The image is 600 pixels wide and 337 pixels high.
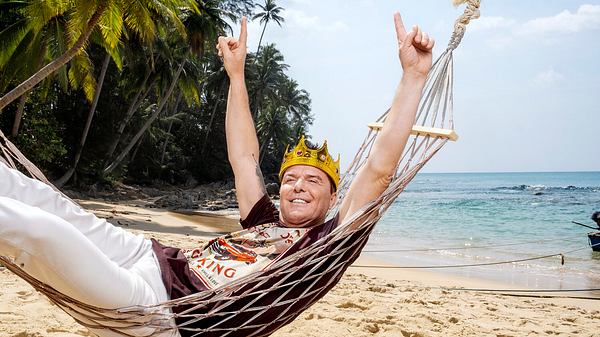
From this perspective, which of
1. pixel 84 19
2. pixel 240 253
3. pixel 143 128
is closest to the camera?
pixel 240 253

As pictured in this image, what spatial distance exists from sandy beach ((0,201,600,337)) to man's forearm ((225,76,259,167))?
112 centimetres

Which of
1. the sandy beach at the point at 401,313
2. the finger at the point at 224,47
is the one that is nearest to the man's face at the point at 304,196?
the finger at the point at 224,47

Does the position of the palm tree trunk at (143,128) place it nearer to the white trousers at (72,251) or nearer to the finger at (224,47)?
the finger at (224,47)

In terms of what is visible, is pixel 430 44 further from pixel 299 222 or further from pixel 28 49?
pixel 28 49

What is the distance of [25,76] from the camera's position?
10250 mm

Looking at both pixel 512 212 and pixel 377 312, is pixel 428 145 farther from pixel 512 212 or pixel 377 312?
pixel 512 212

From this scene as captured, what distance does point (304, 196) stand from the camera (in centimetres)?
192

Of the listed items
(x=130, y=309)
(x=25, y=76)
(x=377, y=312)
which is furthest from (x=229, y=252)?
(x=25, y=76)

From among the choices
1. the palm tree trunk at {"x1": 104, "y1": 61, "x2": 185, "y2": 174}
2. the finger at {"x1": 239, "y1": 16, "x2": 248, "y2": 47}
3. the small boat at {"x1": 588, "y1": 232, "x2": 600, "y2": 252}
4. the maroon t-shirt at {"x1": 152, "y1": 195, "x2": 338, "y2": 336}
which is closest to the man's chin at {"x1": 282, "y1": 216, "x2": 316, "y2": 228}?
the maroon t-shirt at {"x1": 152, "y1": 195, "x2": 338, "y2": 336}

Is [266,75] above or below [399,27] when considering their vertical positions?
above

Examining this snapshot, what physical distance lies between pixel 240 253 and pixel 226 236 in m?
0.10

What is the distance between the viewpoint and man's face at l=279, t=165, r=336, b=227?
1.91 meters

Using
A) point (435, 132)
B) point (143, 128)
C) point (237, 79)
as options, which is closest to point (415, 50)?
point (435, 132)

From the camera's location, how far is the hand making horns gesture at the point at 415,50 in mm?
1722
